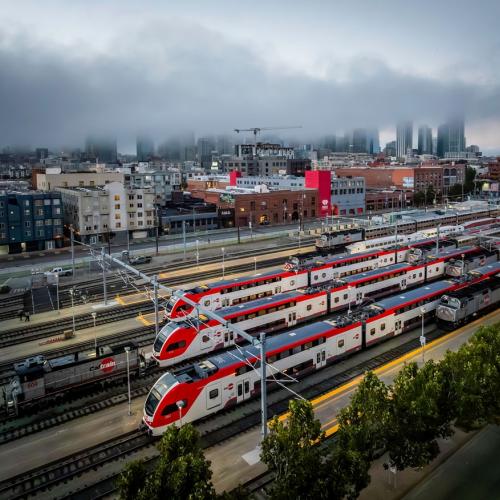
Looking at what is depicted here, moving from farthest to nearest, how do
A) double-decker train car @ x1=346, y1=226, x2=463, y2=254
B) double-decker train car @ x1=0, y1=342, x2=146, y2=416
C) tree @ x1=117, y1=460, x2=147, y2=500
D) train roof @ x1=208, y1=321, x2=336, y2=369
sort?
1. double-decker train car @ x1=346, y1=226, x2=463, y2=254
2. double-decker train car @ x1=0, y1=342, x2=146, y2=416
3. train roof @ x1=208, y1=321, x2=336, y2=369
4. tree @ x1=117, y1=460, x2=147, y2=500

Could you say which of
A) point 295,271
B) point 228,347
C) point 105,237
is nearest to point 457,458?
point 228,347

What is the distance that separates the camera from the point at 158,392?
22.4 metres

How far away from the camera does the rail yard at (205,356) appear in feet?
72.1

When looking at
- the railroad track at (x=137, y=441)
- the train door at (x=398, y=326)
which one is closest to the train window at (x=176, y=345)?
the railroad track at (x=137, y=441)

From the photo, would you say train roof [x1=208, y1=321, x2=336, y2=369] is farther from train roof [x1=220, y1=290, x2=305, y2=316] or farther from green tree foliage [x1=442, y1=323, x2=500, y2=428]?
Answer: green tree foliage [x1=442, y1=323, x2=500, y2=428]

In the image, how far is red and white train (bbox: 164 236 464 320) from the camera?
39.0 m

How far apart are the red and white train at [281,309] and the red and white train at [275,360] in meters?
3.10

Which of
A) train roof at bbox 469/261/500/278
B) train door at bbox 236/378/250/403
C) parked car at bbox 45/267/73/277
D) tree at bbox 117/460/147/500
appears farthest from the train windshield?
parked car at bbox 45/267/73/277

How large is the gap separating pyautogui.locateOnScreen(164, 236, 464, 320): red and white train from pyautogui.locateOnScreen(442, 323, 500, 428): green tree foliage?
55.3ft

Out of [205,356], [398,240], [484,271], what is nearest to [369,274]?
[484,271]

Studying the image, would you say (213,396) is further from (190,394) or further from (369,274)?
(369,274)

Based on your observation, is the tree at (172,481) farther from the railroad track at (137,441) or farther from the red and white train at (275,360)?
the railroad track at (137,441)

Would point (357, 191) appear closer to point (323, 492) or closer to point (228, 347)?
point (228, 347)

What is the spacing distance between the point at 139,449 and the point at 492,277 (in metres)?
38.8
